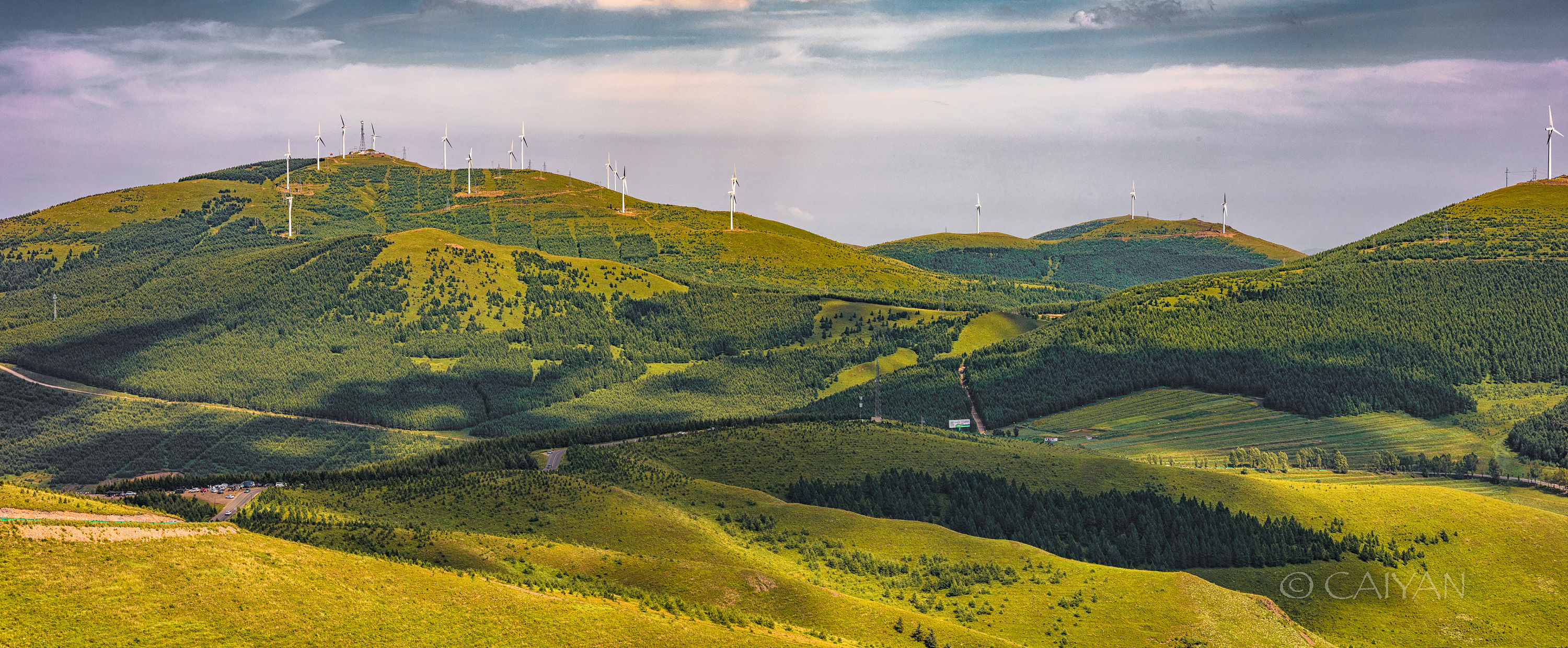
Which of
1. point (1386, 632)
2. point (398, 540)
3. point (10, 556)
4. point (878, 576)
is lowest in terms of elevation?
point (1386, 632)

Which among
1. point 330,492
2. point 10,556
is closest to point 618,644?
point 10,556

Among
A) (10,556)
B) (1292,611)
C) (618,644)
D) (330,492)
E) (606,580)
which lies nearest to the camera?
(10,556)

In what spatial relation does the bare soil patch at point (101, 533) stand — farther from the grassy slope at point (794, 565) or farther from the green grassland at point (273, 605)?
the grassy slope at point (794, 565)

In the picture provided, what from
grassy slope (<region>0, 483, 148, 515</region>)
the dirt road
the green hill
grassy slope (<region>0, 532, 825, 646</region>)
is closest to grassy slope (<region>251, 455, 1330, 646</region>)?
the green hill

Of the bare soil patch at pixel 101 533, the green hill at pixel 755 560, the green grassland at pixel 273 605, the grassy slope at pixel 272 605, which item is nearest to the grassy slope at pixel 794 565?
the green hill at pixel 755 560

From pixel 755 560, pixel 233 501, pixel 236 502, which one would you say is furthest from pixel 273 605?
pixel 233 501

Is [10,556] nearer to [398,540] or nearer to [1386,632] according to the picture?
[398,540]

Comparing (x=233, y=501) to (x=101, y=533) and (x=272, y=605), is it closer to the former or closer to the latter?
(x=101, y=533)
